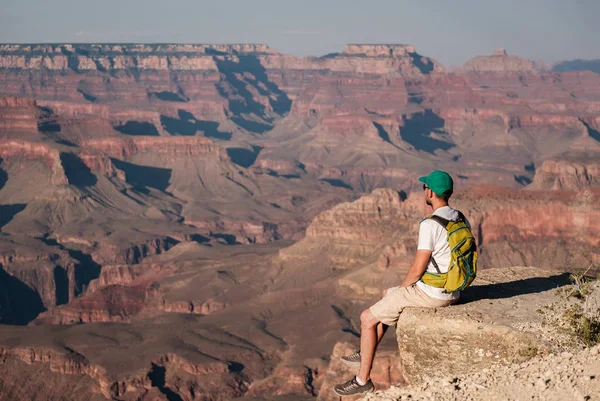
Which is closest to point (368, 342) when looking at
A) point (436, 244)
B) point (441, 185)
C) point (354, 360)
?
point (354, 360)

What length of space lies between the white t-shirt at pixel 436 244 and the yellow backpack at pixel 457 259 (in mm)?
80

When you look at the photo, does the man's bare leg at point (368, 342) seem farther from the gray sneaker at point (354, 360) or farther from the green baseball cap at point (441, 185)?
the green baseball cap at point (441, 185)

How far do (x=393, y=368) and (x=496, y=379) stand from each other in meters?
34.5

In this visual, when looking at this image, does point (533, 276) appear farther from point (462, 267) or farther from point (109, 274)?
point (109, 274)

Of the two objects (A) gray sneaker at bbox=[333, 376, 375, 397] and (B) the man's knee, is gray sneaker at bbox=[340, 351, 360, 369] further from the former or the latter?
(B) the man's knee

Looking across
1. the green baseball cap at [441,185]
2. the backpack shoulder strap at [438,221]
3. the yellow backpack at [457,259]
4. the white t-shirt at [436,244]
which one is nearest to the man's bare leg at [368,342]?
the white t-shirt at [436,244]

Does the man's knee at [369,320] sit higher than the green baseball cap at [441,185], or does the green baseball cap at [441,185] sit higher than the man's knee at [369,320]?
the green baseball cap at [441,185]

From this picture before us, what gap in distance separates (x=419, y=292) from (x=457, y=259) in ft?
3.78

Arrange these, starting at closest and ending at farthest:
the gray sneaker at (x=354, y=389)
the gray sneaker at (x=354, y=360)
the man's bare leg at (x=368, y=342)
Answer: the gray sneaker at (x=354, y=389) < the man's bare leg at (x=368, y=342) < the gray sneaker at (x=354, y=360)

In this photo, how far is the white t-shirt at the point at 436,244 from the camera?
18.6 m

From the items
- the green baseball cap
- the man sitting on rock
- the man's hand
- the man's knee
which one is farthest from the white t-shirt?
the man's knee

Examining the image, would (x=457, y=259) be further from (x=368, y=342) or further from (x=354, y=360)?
(x=354, y=360)

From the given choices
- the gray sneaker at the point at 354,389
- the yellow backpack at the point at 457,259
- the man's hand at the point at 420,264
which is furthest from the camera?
the gray sneaker at the point at 354,389

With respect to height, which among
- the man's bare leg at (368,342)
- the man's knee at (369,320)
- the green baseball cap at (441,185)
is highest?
the green baseball cap at (441,185)
